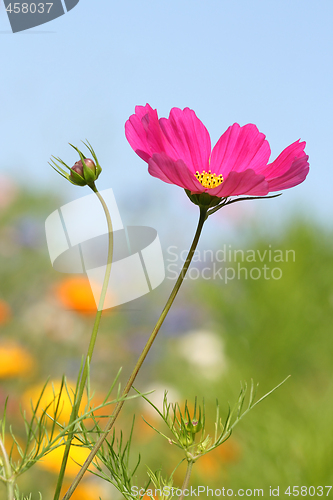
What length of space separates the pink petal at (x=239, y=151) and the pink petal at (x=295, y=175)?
0.02 m

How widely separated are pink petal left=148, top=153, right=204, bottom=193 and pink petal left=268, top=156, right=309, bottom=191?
0.11 feet

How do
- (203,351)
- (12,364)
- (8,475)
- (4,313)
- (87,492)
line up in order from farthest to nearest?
(203,351), (4,313), (12,364), (87,492), (8,475)

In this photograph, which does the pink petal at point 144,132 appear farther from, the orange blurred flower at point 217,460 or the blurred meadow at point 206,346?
the orange blurred flower at point 217,460

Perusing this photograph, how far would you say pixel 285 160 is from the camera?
0.18 meters

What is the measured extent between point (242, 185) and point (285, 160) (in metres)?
0.03

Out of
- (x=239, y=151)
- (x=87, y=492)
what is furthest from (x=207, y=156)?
(x=87, y=492)

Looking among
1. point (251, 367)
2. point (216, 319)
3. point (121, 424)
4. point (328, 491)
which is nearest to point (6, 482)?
point (328, 491)

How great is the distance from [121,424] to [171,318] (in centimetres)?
41

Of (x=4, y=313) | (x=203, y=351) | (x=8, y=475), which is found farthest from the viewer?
(x=203, y=351)

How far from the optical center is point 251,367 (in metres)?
1.25

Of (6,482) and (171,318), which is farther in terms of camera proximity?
(171,318)

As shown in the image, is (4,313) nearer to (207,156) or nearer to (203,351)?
(203,351)

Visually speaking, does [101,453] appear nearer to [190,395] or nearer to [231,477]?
[231,477]

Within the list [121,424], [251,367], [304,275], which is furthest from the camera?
[304,275]
